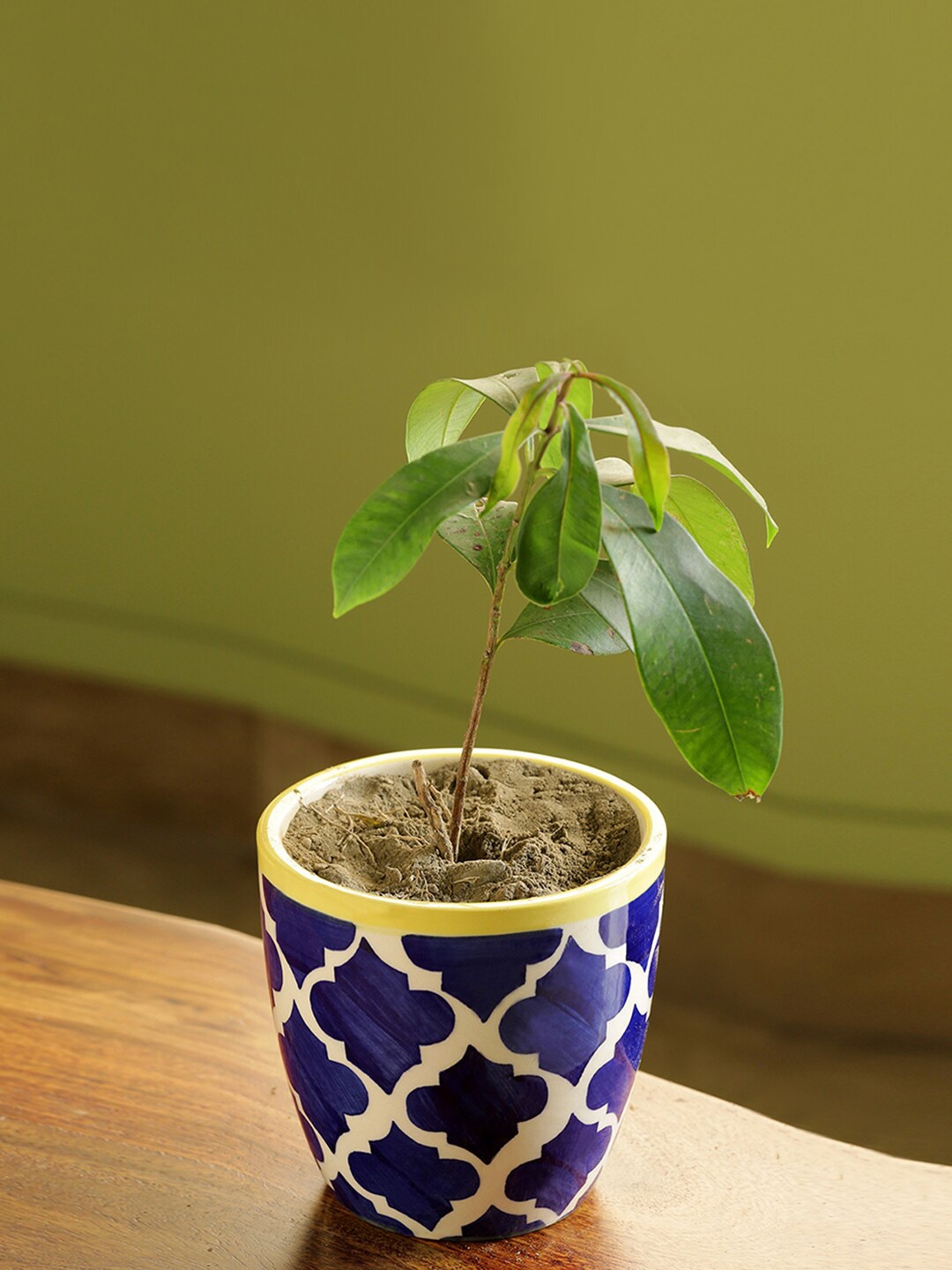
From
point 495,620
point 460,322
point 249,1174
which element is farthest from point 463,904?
point 460,322

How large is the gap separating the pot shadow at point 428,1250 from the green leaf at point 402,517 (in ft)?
1.05

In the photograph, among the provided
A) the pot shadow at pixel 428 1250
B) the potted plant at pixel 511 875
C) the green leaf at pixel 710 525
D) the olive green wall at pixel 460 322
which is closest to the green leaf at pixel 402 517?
the potted plant at pixel 511 875

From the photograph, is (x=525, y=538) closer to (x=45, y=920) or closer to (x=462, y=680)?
(x=45, y=920)

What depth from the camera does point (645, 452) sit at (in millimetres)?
517

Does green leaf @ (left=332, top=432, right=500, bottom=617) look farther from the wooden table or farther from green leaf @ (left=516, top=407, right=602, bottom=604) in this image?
the wooden table

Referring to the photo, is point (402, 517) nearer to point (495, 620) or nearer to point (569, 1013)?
point (495, 620)

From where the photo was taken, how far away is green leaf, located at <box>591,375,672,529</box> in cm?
51

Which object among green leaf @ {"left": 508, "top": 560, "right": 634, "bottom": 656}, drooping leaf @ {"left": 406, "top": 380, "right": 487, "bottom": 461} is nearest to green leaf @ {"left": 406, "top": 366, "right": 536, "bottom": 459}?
drooping leaf @ {"left": 406, "top": 380, "right": 487, "bottom": 461}

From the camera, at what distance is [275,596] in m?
2.57

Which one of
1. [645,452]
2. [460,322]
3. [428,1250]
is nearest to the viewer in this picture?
[645,452]

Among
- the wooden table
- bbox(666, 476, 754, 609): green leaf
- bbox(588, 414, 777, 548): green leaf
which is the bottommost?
the wooden table

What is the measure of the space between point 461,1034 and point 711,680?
0.19m

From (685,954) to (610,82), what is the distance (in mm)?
1409

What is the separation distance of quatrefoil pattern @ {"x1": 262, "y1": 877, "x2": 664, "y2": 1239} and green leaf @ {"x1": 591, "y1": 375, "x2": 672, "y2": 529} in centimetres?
19
